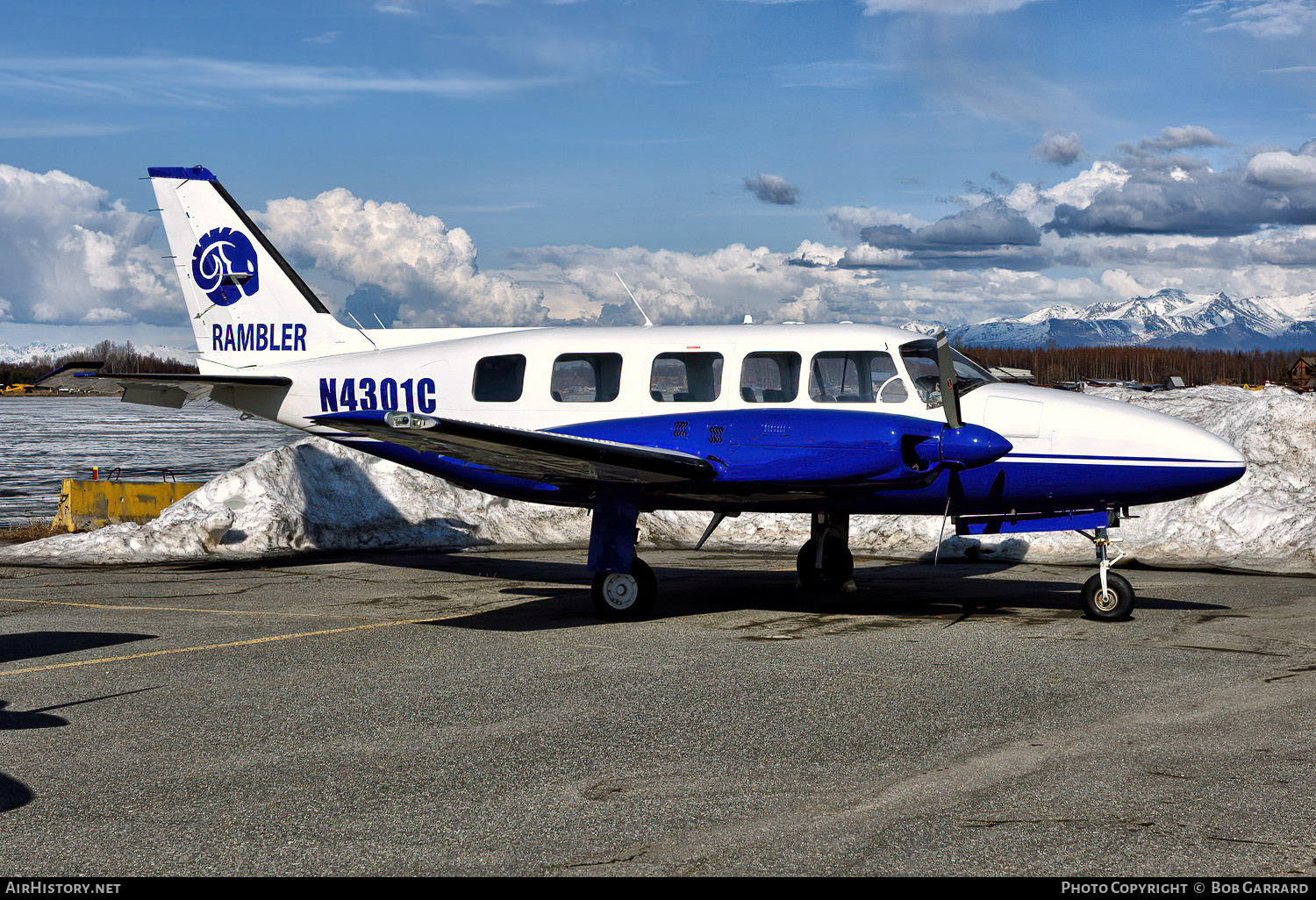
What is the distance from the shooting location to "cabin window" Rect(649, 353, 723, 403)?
11.4 meters

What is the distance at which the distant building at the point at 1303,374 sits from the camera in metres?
111

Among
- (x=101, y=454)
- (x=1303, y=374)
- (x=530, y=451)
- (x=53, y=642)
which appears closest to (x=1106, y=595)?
(x=530, y=451)

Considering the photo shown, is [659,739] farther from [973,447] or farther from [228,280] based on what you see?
[228,280]

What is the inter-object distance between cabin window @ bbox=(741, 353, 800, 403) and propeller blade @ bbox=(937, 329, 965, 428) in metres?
1.51

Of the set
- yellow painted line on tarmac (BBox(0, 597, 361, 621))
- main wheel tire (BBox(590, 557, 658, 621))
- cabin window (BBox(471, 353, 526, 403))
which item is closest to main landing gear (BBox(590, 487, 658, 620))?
main wheel tire (BBox(590, 557, 658, 621))

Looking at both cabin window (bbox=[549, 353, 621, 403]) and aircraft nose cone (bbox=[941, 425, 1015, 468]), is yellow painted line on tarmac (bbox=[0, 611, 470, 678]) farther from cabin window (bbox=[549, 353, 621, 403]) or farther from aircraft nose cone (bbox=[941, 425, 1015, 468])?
aircraft nose cone (bbox=[941, 425, 1015, 468])

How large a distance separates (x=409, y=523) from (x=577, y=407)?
7.24m

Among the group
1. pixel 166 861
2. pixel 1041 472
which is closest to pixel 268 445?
pixel 1041 472

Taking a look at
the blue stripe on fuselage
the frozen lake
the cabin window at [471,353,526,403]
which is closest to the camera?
the blue stripe on fuselage

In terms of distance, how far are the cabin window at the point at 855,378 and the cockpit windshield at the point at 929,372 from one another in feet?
0.52

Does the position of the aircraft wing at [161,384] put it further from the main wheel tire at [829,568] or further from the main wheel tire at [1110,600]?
the main wheel tire at [1110,600]

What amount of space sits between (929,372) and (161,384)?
9594mm

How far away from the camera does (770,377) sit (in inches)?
442
